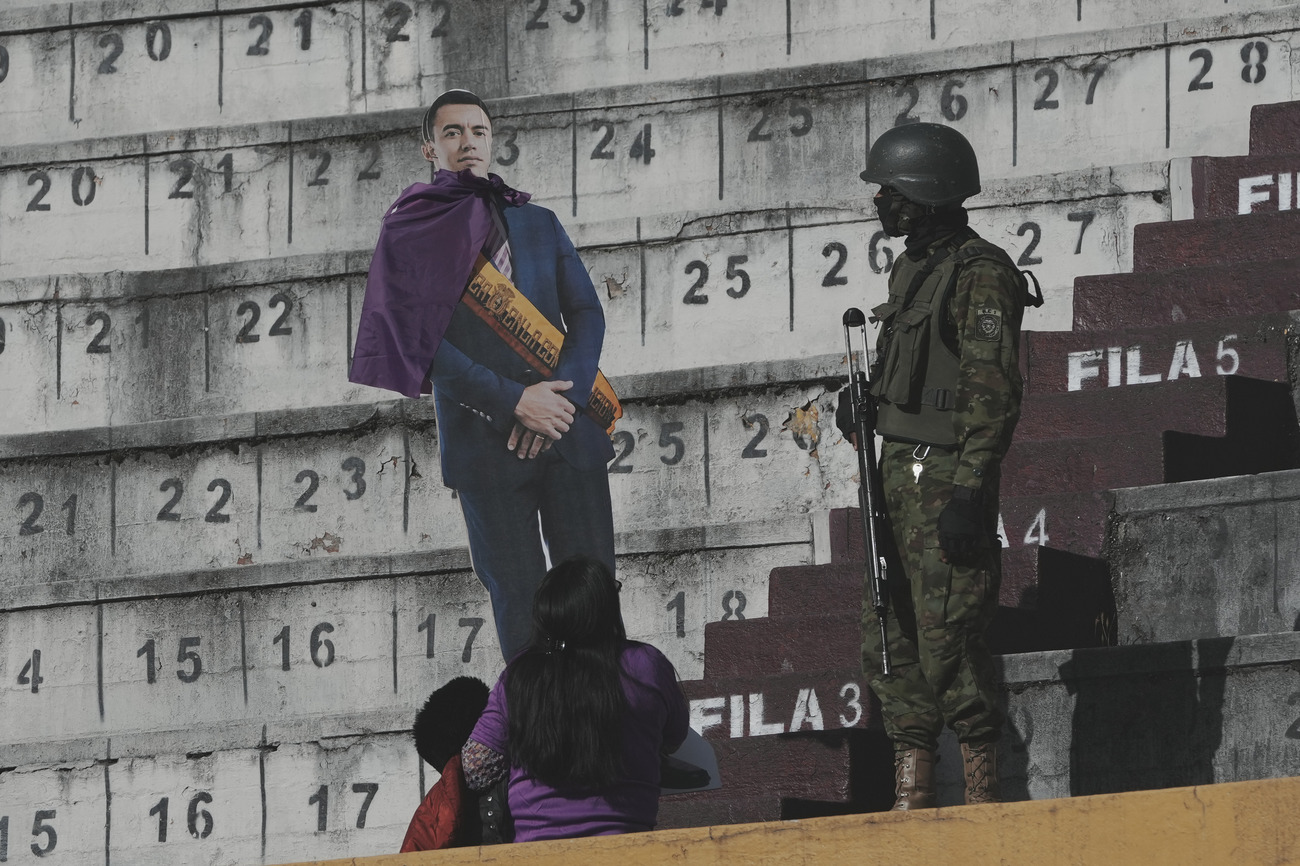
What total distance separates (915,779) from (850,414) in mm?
1190

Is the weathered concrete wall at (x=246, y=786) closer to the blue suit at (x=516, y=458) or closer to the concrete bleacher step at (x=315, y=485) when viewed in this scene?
the blue suit at (x=516, y=458)

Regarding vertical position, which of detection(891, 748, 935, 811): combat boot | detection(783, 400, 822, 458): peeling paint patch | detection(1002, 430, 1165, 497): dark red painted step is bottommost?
detection(891, 748, 935, 811): combat boot

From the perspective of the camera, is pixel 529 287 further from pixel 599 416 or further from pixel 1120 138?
pixel 1120 138

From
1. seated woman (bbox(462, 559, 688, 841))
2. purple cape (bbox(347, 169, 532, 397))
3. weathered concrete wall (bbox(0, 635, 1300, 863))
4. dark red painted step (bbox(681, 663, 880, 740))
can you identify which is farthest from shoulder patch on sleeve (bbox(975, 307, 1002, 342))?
purple cape (bbox(347, 169, 532, 397))

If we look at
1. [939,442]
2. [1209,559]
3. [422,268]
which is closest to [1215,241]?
[1209,559]

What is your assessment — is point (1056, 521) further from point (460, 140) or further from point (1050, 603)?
point (460, 140)

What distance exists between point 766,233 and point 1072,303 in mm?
1597

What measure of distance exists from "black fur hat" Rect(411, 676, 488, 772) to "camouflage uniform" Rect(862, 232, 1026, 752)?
4.11 ft

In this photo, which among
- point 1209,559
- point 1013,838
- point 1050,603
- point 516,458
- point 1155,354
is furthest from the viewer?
point 516,458

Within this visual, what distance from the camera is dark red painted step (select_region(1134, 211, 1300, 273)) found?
1008 centimetres

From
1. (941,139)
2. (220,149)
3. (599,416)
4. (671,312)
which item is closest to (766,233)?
(671,312)

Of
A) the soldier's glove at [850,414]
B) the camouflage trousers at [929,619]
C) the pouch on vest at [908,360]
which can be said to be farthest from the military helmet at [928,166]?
the camouflage trousers at [929,619]

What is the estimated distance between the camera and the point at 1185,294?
32.8 ft

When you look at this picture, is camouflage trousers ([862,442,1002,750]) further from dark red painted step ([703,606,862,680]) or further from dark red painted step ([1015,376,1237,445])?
dark red painted step ([1015,376,1237,445])
